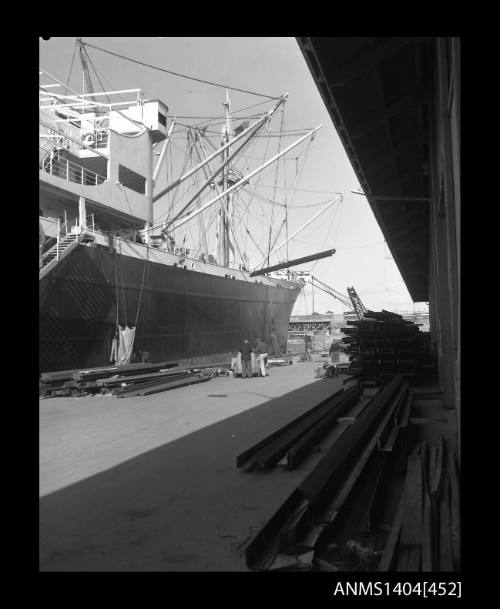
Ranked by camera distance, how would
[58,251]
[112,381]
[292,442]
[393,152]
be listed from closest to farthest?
[292,442] < [393,152] < [112,381] < [58,251]

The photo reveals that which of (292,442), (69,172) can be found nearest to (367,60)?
(292,442)

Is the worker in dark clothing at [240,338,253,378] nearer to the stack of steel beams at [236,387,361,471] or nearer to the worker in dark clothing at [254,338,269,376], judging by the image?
the worker in dark clothing at [254,338,269,376]

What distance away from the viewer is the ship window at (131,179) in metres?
21.6

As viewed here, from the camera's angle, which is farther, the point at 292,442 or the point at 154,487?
the point at 292,442

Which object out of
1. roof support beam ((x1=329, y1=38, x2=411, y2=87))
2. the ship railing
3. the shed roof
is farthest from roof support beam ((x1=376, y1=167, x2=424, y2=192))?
the ship railing

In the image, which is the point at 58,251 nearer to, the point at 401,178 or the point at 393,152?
the point at 401,178

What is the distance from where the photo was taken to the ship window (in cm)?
2158

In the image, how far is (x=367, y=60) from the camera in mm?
5660

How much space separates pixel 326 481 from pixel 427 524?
3.64 ft

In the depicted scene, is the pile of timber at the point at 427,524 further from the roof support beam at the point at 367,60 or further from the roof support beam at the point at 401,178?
the roof support beam at the point at 401,178

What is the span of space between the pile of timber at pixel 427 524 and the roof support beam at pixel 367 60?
4145mm

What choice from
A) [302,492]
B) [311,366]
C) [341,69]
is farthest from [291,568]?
[311,366]

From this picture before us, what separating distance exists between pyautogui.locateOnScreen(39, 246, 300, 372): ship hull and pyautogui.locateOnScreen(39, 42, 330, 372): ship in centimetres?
4
